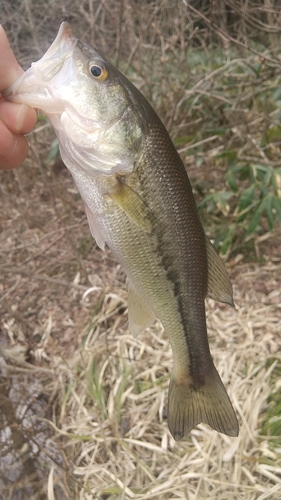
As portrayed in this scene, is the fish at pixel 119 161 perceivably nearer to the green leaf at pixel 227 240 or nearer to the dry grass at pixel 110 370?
the dry grass at pixel 110 370

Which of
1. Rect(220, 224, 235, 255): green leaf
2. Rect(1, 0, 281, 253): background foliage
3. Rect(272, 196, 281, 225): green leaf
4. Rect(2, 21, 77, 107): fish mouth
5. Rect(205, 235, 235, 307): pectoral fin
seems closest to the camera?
Rect(2, 21, 77, 107): fish mouth

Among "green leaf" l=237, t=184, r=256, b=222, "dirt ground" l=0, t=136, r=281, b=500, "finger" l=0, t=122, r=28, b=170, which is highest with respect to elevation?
"finger" l=0, t=122, r=28, b=170

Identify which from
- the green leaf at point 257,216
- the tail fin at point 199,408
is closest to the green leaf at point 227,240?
the green leaf at point 257,216

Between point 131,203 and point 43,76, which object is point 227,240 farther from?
point 43,76

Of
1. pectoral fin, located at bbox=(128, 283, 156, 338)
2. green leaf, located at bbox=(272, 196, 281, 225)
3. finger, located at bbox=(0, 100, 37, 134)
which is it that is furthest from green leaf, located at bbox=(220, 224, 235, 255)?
finger, located at bbox=(0, 100, 37, 134)

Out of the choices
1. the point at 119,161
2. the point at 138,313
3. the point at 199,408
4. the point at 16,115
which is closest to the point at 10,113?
the point at 16,115

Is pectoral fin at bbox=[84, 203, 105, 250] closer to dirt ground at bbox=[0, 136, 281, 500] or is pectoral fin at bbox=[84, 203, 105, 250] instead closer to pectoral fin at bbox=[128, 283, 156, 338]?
pectoral fin at bbox=[128, 283, 156, 338]
